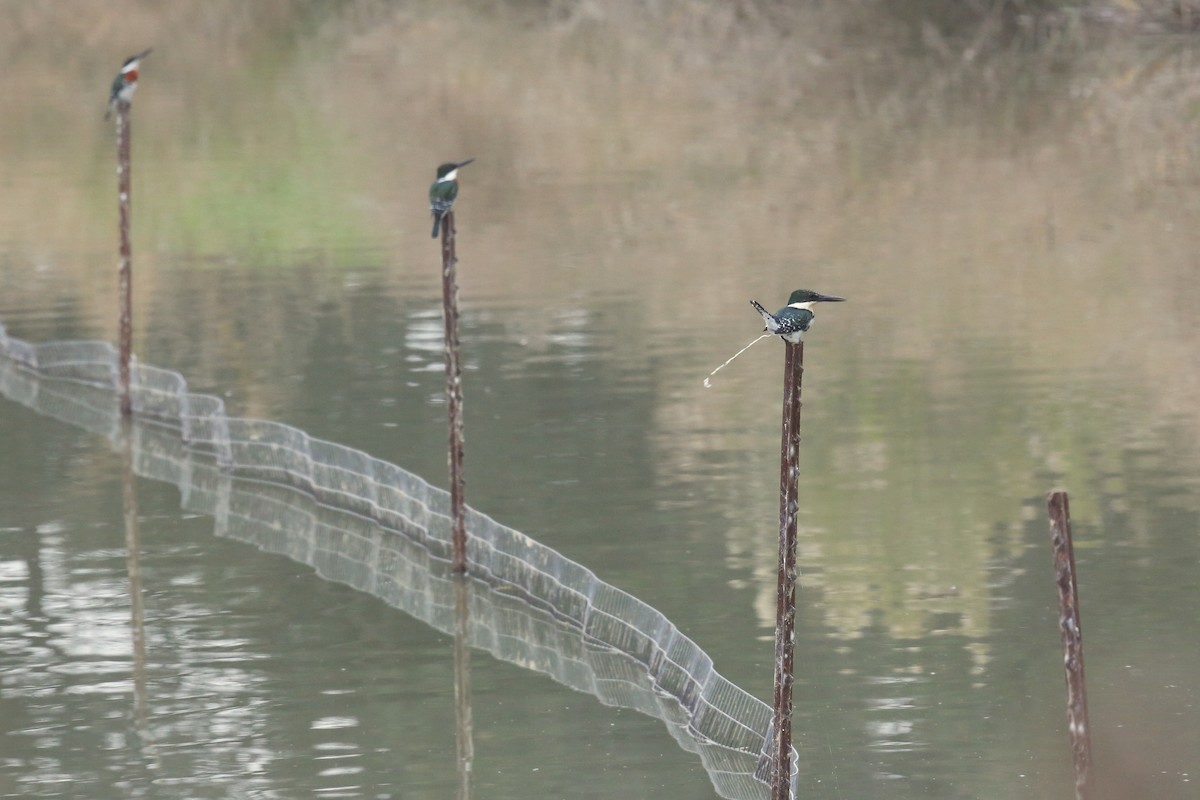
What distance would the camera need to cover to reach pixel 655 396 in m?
52.5

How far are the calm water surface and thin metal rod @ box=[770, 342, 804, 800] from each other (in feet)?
11.5

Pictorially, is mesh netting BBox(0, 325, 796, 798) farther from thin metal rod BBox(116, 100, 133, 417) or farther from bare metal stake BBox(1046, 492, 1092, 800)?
bare metal stake BBox(1046, 492, 1092, 800)

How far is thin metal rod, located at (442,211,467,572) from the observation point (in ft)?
120

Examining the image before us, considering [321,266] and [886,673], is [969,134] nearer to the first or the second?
Result: [321,266]

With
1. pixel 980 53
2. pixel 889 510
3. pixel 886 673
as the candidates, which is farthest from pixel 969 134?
pixel 886 673

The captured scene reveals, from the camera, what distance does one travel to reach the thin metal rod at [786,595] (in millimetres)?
24516

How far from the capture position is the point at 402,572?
3872 cm

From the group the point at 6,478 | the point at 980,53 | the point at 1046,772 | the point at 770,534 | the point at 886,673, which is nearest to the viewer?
the point at 1046,772

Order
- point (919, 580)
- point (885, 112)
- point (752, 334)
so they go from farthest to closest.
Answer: point (885, 112) → point (752, 334) → point (919, 580)

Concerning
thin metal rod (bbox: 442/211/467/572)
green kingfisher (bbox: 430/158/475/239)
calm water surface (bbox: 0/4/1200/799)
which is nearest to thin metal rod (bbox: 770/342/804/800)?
calm water surface (bbox: 0/4/1200/799)

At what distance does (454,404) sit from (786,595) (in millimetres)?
13039

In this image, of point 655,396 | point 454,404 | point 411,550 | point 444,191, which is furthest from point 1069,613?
point 655,396

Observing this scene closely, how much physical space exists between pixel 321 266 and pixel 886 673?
146ft

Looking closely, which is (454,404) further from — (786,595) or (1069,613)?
(1069,613)
